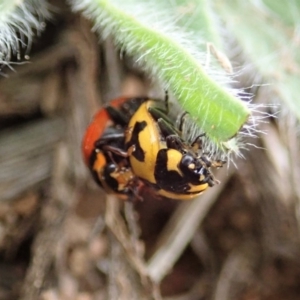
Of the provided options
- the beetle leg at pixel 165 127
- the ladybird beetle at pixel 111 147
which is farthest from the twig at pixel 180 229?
the beetle leg at pixel 165 127

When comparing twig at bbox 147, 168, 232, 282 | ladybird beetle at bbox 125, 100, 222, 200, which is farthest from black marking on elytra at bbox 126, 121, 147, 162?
twig at bbox 147, 168, 232, 282

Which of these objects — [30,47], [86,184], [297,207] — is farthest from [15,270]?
[297,207]

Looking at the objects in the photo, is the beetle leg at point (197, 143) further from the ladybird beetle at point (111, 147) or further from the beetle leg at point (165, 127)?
the ladybird beetle at point (111, 147)

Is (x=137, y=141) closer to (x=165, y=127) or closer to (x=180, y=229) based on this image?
(x=165, y=127)

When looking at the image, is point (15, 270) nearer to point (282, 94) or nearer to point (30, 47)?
point (30, 47)

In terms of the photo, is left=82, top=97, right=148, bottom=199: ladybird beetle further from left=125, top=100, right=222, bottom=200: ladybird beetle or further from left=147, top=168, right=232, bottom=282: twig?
left=147, top=168, right=232, bottom=282: twig

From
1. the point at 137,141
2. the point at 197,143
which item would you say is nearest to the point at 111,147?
the point at 137,141
